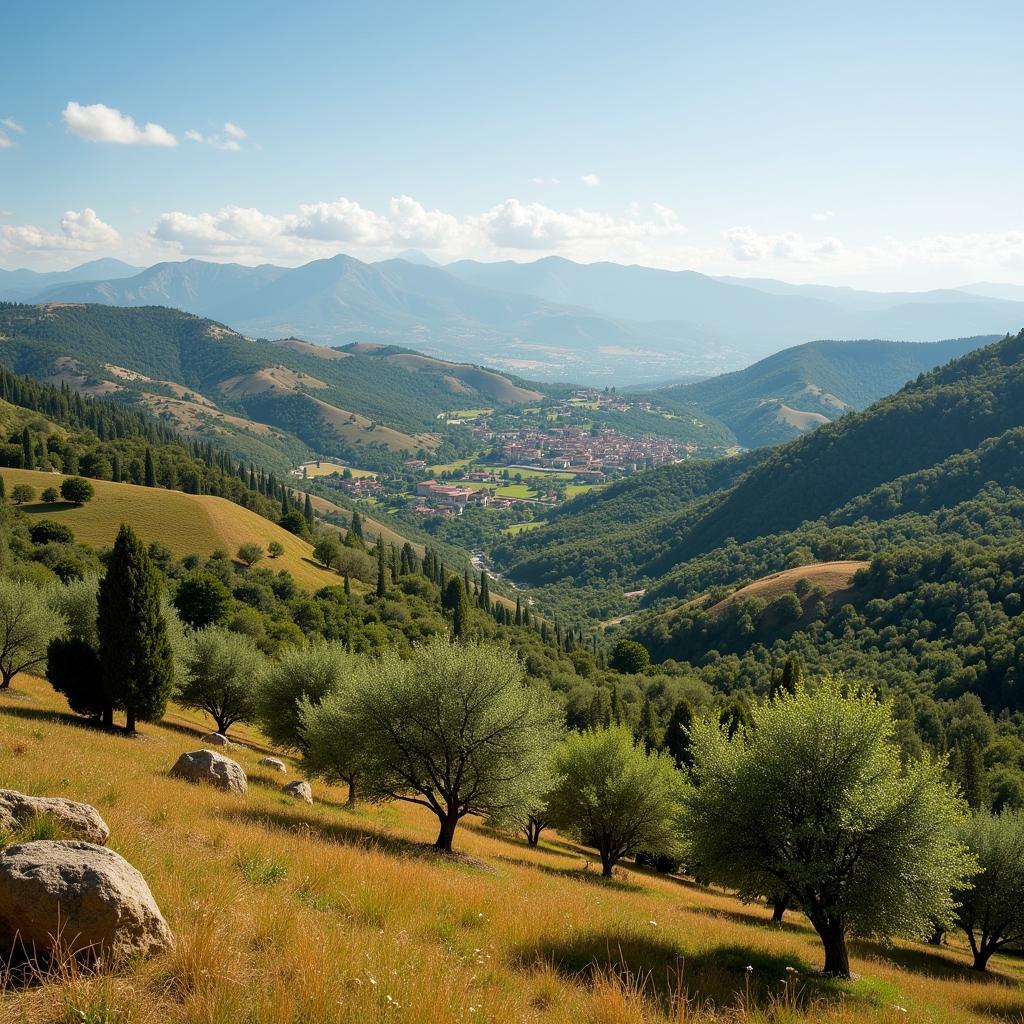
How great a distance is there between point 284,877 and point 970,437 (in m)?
229

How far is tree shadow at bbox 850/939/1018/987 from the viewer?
28875 millimetres

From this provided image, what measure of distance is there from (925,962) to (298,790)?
29.7m

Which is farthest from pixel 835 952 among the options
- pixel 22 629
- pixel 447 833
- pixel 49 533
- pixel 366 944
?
pixel 49 533

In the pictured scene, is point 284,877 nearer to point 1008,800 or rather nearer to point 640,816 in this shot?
point 640,816

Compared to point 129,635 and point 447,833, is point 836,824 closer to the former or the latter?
point 447,833

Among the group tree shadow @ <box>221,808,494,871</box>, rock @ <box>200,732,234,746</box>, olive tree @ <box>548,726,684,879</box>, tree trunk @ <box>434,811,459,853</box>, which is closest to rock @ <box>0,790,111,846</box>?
tree shadow @ <box>221,808,494,871</box>

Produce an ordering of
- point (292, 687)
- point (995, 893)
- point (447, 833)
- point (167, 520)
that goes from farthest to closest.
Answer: point (167, 520)
point (292, 687)
point (995, 893)
point (447, 833)

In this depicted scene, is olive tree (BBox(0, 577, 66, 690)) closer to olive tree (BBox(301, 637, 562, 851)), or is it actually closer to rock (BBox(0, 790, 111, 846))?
olive tree (BBox(301, 637, 562, 851))

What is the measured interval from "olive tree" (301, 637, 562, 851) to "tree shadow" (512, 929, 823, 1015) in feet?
30.7

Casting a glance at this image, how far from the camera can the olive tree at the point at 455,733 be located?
82.5ft

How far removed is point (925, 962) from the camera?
3198 centimetres

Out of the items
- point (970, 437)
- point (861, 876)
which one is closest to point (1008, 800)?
point (861, 876)

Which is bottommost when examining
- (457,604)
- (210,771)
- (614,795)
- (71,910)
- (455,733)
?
(457,604)

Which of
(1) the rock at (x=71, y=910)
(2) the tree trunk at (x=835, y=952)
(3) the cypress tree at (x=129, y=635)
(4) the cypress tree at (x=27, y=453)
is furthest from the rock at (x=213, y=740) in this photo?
(4) the cypress tree at (x=27, y=453)
